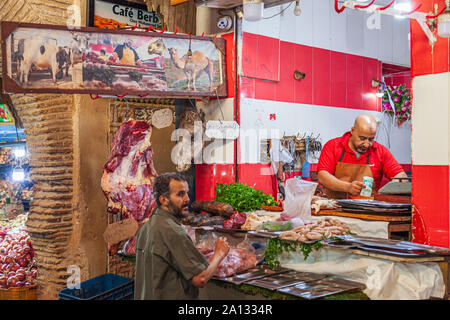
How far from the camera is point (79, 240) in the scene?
6.30 meters

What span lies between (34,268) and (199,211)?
301 cm

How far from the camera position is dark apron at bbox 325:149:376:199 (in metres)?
5.71

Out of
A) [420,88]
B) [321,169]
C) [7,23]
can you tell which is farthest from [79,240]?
[420,88]

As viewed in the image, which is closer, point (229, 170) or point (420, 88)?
point (420, 88)

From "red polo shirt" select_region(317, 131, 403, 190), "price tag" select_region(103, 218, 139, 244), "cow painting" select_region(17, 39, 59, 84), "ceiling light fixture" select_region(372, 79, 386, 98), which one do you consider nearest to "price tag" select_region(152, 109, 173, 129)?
"cow painting" select_region(17, 39, 59, 84)

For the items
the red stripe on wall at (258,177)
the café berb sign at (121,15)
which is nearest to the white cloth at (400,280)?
the red stripe on wall at (258,177)

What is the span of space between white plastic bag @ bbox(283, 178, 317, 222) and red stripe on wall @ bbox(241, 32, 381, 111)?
6.82ft

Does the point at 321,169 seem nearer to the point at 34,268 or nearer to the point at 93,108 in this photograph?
the point at 93,108

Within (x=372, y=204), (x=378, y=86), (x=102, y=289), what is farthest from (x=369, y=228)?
(x=378, y=86)

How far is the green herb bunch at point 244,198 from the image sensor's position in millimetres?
5641

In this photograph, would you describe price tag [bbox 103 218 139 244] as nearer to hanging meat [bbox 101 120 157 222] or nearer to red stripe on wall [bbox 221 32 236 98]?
hanging meat [bbox 101 120 157 222]

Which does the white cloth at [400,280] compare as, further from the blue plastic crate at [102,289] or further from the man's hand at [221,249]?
the blue plastic crate at [102,289]

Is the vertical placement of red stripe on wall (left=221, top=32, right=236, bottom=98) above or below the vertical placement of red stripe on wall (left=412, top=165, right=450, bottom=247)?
above

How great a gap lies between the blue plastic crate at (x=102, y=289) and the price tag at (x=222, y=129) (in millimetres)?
2592
